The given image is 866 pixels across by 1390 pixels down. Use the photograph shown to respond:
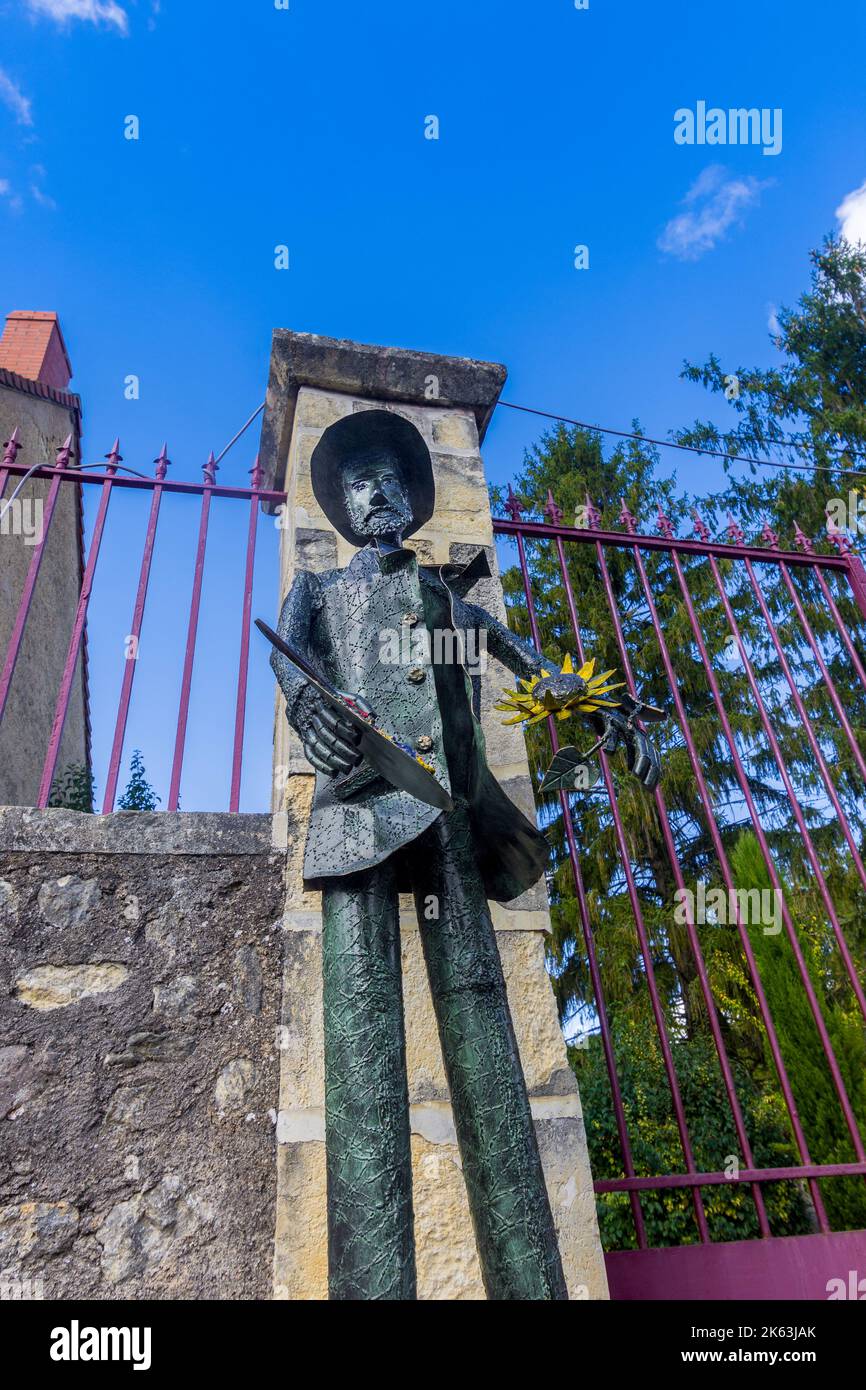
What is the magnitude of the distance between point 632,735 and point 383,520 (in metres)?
0.80

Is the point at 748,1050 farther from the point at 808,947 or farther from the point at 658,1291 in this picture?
the point at 658,1291

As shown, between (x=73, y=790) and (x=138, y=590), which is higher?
(x=73, y=790)

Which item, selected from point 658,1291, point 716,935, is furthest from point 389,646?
point 716,935

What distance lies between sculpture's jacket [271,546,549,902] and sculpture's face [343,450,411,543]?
0.31 feet

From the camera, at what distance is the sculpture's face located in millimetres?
2135

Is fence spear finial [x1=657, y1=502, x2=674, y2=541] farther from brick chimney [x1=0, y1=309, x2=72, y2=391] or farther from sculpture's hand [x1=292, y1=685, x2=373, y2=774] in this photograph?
brick chimney [x1=0, y1=309, x2=72, y2=391]

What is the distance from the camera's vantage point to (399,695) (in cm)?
187

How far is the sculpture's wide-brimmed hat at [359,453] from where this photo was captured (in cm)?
218

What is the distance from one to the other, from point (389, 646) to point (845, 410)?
41.3 feet

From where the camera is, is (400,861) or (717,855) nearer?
(400,861)

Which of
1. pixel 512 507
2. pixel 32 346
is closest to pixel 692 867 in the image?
pixel 512 507

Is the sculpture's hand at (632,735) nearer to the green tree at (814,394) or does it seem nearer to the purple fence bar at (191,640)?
the purple fence bar at (191,640)

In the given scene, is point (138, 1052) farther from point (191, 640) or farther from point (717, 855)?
point (717, 855)

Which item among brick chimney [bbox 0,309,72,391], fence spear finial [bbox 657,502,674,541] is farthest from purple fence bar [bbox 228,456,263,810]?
brick chimney [bbox 0,309,72,391]
